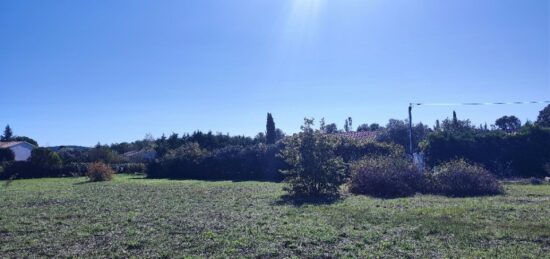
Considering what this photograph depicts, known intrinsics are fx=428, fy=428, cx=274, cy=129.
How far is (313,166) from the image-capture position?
18.3 meters

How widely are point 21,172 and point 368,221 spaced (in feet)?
135

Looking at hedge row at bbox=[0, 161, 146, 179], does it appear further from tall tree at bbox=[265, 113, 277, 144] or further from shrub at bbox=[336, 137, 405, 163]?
shrub at bbox=[336, 137, 405, 163]

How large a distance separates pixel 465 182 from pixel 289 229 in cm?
1050

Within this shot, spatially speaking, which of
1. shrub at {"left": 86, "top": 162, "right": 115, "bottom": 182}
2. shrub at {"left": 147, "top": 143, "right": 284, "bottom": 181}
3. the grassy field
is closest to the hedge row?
shrub at {"left": 147, "top": 143, "right": 284, "bottom": 181}

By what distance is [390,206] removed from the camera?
13.5 meters

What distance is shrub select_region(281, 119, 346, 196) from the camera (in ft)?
59.8

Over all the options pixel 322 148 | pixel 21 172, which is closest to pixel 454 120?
pixel 322 148

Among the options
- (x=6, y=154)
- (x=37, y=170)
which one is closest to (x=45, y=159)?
(x=37, y=170)

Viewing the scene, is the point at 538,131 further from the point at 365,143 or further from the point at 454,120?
the point at 454,120

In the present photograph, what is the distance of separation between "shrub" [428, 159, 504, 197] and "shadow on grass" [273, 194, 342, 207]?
4.53 m

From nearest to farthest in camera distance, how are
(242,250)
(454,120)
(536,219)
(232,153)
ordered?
1. (242,250)
2. (536,219)
3. (232,153)
4. (454,120)

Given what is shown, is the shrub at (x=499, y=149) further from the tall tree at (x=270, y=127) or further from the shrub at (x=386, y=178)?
the tall tree at (x=270, y=127)

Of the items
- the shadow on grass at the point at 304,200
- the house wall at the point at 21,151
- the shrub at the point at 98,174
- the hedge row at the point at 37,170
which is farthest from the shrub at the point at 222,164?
the house wall at the point at 21,151

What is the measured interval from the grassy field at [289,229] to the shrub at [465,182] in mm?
1693
